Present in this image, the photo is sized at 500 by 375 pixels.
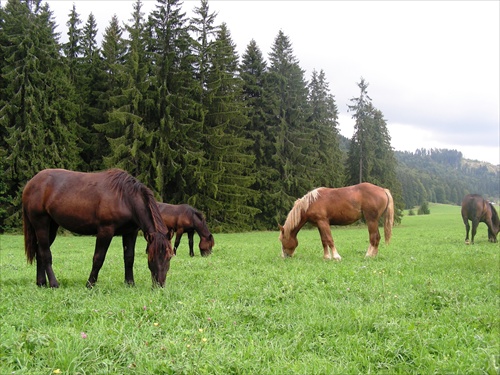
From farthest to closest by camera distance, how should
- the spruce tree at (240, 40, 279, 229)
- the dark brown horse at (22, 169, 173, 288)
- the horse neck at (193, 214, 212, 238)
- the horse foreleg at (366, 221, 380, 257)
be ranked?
the spruce tree at (240, 40, 279, 229) < the horse neck at (193, 214, 212, 238) < the horse foreleg at (366, 221, 380, 257) < the dark brown horse at (22, 169, 173, 288)

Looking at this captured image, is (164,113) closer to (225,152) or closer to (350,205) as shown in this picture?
(225,152)

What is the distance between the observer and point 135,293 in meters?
5.95

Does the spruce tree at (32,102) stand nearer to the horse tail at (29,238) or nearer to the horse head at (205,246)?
the horse head at (205,246)

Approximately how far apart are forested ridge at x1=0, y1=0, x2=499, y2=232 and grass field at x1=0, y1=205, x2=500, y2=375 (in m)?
21.5

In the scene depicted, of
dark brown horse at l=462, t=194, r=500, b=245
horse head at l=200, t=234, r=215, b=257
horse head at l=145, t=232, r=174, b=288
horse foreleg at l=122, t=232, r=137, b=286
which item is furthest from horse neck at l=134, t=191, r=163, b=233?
dark brown horse at l=462, t=194, r=500, b=245

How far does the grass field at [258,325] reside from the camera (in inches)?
129

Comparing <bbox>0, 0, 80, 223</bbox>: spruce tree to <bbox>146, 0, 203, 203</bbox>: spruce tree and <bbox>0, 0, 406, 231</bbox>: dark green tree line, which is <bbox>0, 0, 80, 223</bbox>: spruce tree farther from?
<bbox>146, 0, 203, 203</bbox>: spruce tree

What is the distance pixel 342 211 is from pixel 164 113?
22.2 m

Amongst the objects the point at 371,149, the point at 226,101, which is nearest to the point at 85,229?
the point at 226,101

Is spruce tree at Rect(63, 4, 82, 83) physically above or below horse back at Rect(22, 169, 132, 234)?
above

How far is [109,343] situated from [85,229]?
3654 millimetres

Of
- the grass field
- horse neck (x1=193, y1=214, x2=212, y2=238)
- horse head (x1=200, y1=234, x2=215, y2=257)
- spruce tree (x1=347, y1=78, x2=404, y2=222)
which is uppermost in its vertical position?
spruce tree (x1=347, y1=78, x2=404, y2=222)

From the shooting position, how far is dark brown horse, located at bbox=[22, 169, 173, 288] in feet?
21.4

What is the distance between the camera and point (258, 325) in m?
4.47
